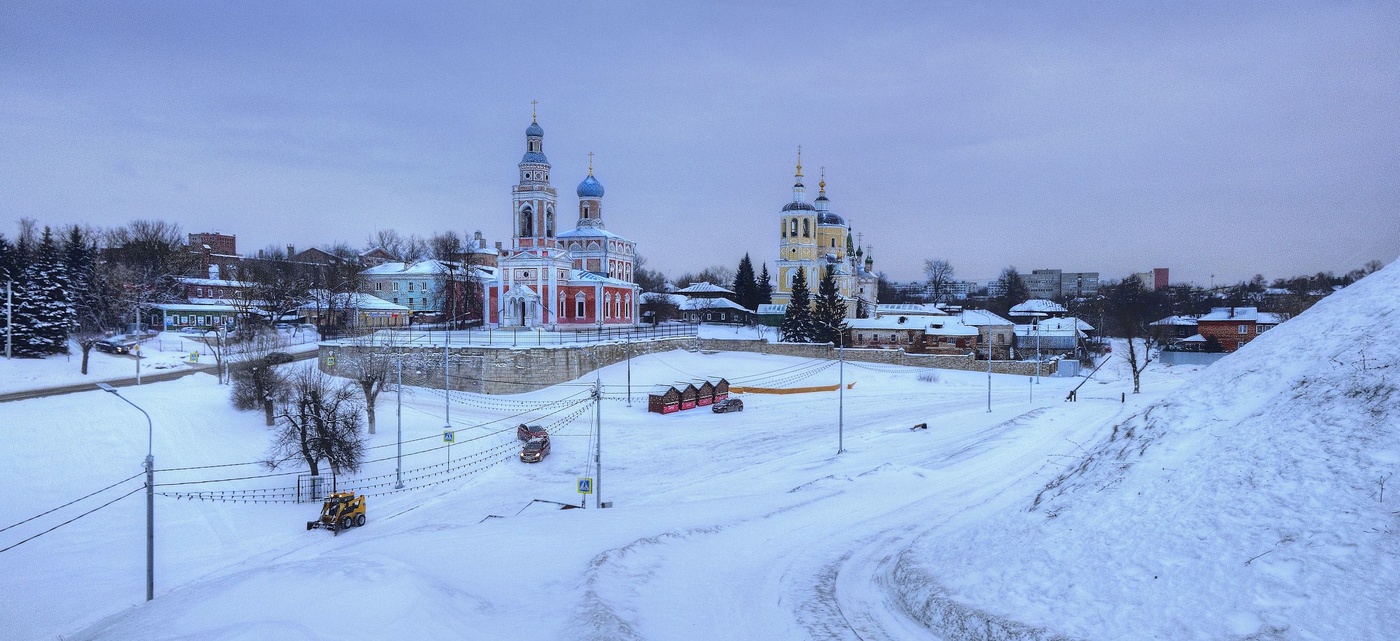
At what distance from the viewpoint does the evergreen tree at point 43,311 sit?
3628cm

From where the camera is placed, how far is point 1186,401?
1315 centimetres

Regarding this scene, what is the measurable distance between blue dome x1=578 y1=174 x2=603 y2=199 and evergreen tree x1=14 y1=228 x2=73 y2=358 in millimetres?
36615

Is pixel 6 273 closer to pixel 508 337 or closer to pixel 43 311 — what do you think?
pixel 43 311

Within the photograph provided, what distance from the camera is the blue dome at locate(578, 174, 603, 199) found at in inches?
2589

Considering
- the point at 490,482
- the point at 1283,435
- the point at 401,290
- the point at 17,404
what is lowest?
the point at 490,482

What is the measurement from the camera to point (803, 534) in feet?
55.3

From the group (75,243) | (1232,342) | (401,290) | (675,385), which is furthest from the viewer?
(401,290)

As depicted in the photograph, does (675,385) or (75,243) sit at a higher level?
(75,243)

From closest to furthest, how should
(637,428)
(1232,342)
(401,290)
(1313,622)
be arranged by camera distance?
1. (1313,622)
2. (637,428)
3. (1232,342)
4. (401,290)

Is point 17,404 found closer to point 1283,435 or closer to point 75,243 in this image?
point 75,243

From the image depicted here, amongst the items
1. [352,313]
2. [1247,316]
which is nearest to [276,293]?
[352,313]

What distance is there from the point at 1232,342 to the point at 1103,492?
57814 millimetres

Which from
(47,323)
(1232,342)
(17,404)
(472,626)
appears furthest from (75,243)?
(1232,342)

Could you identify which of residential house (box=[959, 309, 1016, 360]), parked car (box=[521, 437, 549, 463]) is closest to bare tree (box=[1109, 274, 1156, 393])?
residential house (box=[959, 309, 1016, 360])
